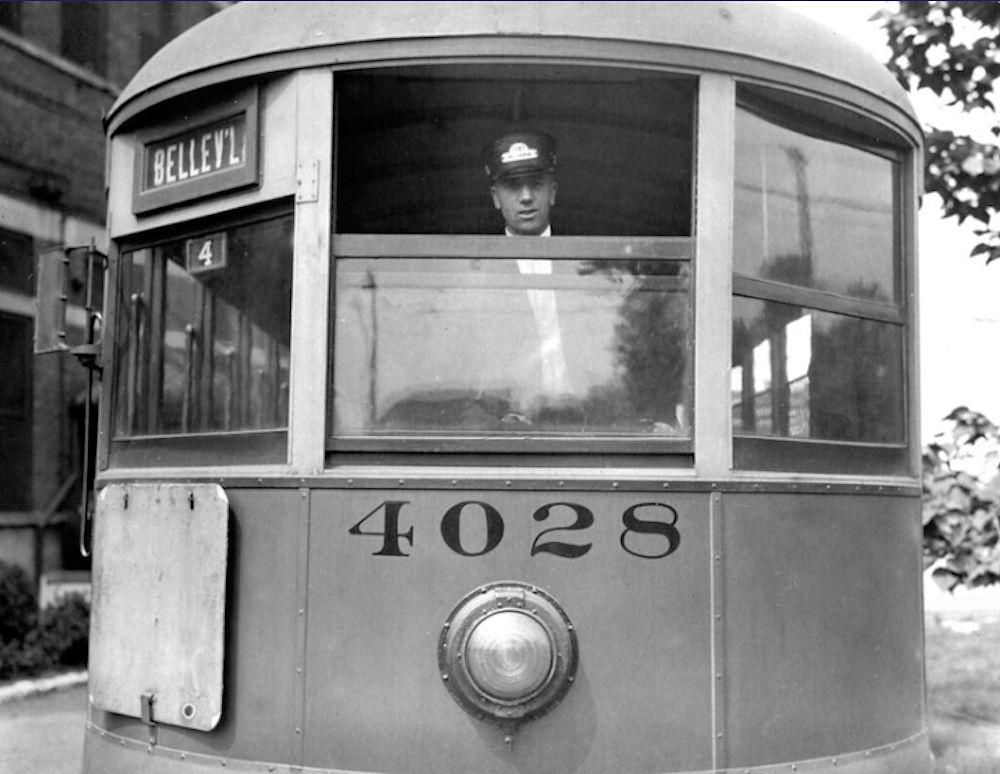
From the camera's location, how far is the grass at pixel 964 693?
577 centimetres

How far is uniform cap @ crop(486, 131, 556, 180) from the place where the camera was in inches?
139

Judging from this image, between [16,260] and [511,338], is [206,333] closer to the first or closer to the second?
[511,338]

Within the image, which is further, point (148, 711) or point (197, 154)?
point (197, 154)

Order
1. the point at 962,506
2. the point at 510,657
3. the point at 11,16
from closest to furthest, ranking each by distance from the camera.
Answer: the point at 510,657 → the point at 962,506 → the point at 11,16

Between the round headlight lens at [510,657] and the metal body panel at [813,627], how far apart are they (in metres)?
0.51

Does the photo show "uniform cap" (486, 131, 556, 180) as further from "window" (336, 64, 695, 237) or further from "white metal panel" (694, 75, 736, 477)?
"white metal panel" (694, 75, 736, 477)

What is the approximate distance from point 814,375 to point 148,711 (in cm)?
211

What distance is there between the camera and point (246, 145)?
339 cm

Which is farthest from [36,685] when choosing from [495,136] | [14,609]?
[495,136]

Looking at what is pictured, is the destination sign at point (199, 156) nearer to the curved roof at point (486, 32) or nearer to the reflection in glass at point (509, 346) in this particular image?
the curved roof at point (486, 32)

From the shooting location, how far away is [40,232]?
10977 millimetres

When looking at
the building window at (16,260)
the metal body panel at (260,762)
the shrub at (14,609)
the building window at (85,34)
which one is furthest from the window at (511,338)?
the building window at (85,34)

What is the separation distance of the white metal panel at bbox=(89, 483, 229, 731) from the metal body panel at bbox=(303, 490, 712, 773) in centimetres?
33

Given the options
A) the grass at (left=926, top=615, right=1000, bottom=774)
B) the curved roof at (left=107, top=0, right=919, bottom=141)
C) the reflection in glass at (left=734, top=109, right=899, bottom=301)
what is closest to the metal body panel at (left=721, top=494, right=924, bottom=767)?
the reflection in glass at (left=734, top=109, right=899, bottom=301)
